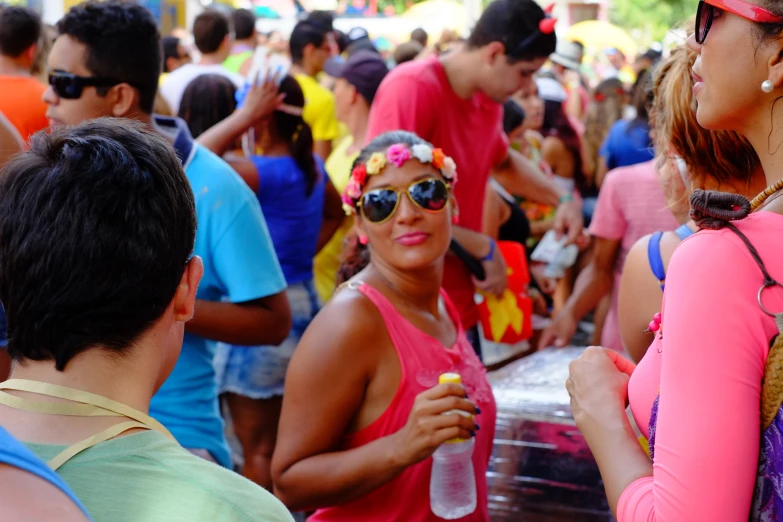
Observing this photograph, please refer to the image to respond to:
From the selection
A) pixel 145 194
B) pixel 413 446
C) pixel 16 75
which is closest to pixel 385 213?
pixel 413 446

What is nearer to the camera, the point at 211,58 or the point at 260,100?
the point at 260,100

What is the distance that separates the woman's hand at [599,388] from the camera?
62.5 inches

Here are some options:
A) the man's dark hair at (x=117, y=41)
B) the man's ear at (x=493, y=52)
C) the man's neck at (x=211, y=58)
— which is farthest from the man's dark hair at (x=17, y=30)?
the man's ear at (x=493, y=52)

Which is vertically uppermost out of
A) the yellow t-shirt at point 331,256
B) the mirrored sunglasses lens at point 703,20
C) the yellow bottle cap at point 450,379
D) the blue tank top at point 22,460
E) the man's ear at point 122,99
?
the mirrored sunglasses lens at point 703,20

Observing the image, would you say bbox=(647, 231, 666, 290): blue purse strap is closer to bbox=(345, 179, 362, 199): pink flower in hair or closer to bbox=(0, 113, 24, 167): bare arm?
bbox=(345, 179, 362, 199): pink flower in hair

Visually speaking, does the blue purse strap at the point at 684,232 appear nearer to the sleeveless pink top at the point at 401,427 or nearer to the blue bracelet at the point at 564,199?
the sleeveless pink top at the point at 401,427

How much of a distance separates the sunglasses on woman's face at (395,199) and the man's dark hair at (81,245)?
142 centimetres

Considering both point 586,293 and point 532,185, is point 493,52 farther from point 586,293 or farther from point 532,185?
point 586,293

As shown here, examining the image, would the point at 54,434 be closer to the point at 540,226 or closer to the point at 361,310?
the point at 361,310

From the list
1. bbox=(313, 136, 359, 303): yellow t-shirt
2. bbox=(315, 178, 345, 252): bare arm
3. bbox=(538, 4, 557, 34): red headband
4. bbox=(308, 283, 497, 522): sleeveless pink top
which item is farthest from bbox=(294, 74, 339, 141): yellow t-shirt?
bbox=(308, 283, 497, 522): sleeveless pink top

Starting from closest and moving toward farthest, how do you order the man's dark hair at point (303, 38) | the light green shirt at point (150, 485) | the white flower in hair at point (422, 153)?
the light green shirt at point (150, 485), the white flower in hair at point (422, 153), the man's dark hair at point (303, 38)

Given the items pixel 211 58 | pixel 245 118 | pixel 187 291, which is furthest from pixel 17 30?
pixel 187 291

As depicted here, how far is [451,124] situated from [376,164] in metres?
1.40

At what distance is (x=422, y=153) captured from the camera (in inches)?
111
